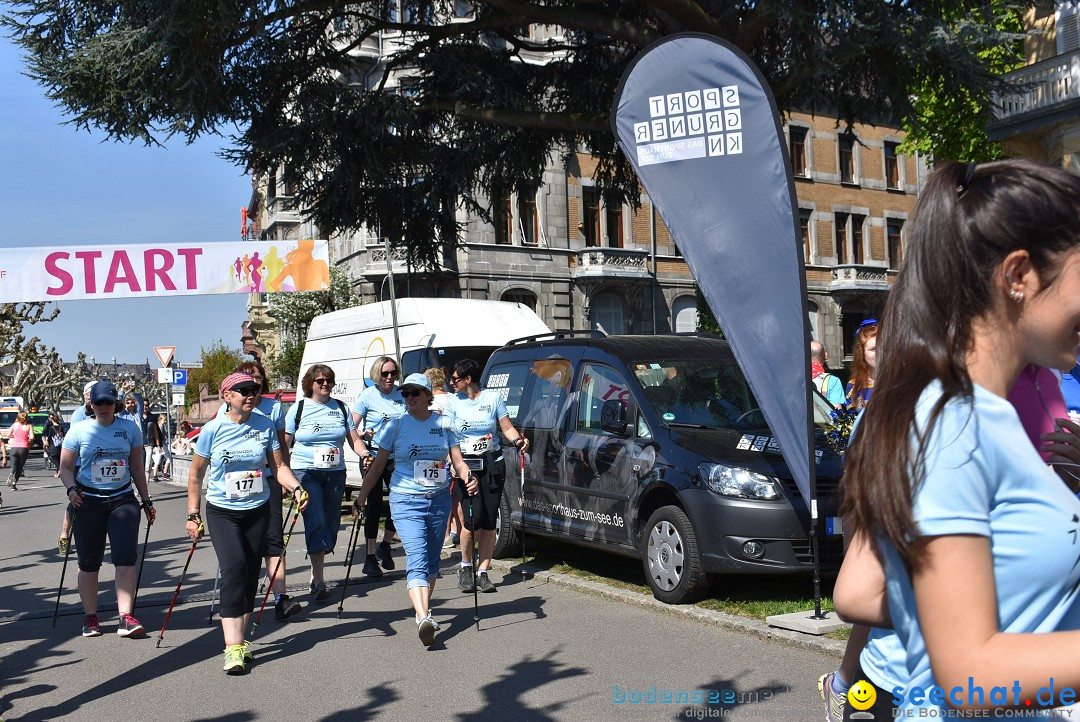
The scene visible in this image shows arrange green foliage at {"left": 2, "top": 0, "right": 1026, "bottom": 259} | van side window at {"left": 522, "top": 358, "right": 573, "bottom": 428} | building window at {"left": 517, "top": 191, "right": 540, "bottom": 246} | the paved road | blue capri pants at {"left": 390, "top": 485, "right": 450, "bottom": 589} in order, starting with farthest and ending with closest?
building window at {"left": 517, "top": 191, "right": 540, "bottom": 246}, green foliage at {"left": 2, "top": 0, "right": 1026, "bottom": 259}, van side window at {"left": 522, "top": 358, "right": 573, "bottom": 428}, blue capri pants at {"left": 390, "top": 485, "right": 450, "bottom": 589}, the paved road

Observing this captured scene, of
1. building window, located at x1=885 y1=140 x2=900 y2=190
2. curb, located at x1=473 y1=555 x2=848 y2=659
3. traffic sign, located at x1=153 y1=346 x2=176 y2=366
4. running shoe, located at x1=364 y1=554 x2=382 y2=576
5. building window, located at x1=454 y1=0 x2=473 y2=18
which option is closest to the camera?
curb, located at x1=473 y1=555 x2=848 y2=659

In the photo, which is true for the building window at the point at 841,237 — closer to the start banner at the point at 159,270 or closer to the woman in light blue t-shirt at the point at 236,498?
the start banner at the point at 159,270

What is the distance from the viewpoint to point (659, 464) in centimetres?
837

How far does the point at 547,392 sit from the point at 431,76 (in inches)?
242

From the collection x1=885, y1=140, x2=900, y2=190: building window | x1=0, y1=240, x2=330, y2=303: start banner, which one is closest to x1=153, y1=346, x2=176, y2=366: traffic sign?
x1=0, y1=240, x2=330, y2=303: start banner

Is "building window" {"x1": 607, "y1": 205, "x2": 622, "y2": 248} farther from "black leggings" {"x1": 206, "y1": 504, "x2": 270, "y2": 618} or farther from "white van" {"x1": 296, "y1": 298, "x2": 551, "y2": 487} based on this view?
"black leggings" {"x1": 206, "y1": 504, "x2": 270, "y2": 618}

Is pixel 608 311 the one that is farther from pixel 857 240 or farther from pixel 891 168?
pixel 891 168

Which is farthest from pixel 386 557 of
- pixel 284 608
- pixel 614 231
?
pixel 614 231

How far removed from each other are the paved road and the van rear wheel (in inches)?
46.0

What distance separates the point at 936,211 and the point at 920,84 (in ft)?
38.8

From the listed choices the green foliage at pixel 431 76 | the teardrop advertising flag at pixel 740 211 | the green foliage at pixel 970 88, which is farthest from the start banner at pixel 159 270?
the teardrop advertising flag at pixel 740 211

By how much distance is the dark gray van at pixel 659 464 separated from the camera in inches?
305

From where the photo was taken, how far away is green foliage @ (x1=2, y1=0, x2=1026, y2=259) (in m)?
11.5

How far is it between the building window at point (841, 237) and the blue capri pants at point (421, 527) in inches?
1635
